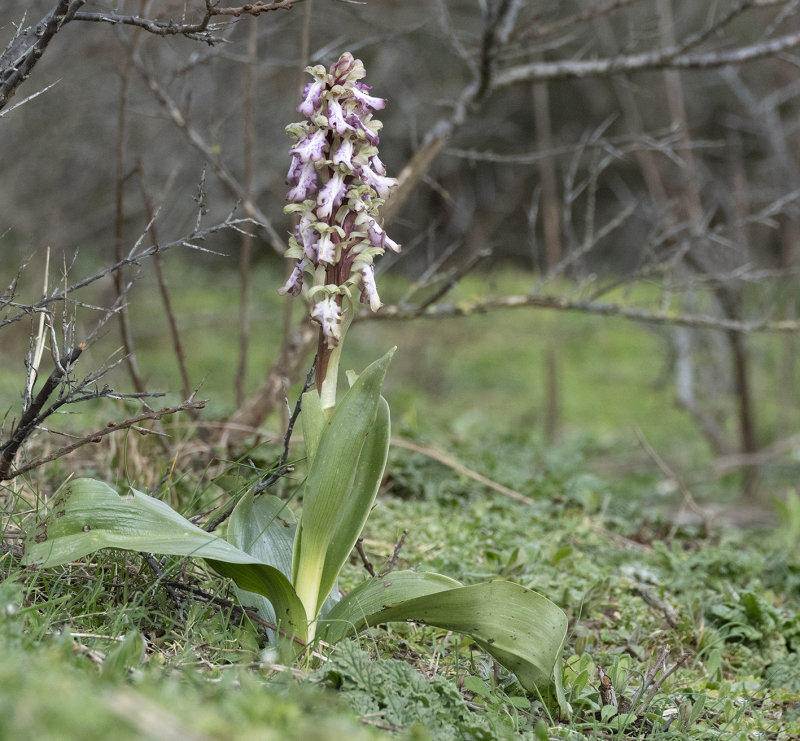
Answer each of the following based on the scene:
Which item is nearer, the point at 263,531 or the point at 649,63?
the point at 263,531

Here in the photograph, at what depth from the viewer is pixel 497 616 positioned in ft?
5.69

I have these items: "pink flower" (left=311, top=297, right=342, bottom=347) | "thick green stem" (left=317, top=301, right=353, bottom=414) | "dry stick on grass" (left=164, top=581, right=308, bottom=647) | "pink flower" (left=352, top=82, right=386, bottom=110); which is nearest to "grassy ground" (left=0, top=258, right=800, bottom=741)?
"dry stick on grass" (left=164, top=581, right=308, bottom=647)

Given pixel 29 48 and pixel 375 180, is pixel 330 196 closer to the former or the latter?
pixel 375 180

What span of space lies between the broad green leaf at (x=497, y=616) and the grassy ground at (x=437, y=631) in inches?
3.7

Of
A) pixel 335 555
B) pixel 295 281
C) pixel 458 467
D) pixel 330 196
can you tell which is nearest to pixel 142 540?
pixel 335 555

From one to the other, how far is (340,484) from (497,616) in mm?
445

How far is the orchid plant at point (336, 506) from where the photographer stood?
173 cm

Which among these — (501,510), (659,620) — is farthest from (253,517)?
(501,510)

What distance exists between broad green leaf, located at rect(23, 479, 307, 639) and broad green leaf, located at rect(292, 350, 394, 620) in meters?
0.07

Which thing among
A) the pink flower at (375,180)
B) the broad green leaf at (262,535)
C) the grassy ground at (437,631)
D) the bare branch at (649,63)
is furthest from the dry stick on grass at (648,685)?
the bare branch at (649,63)

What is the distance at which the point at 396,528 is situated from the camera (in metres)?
2.99

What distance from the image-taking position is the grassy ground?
1.13m

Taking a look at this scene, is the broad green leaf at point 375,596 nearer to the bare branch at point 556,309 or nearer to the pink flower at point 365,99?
the pink flower at point 365,99

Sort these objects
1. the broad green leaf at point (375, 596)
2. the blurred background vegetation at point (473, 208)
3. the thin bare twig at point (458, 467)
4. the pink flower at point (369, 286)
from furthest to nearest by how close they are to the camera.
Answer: the blurred background vegetation at point (473, 208) < the thin bare twig at point (458, 467) < the pink flower at point (369, 286) < the broad green leaf at point (375, 596)
